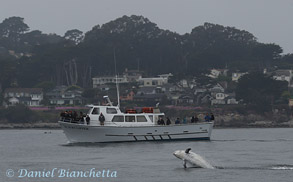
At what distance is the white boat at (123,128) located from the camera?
190 feet

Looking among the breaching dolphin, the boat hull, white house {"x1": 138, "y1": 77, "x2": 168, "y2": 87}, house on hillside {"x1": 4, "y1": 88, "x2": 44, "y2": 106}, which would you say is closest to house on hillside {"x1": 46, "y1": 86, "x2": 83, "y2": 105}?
house on hillside {"x1": 4, "y1": 88, "x2": 44, "y2": 106}

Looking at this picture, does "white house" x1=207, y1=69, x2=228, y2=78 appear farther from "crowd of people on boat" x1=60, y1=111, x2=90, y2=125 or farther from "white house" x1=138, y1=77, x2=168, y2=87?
"crowd of people on boat" x1=60, y1=111, x2=90, y2=125

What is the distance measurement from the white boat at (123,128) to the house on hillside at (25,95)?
3963 inches

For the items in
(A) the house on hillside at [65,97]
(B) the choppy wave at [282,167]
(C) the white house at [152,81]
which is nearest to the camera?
(B) the choppy wave at [282,167]

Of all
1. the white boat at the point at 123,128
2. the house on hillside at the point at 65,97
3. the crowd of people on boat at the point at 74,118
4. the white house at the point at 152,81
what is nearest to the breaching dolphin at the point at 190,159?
the white boat at the point at 123,128

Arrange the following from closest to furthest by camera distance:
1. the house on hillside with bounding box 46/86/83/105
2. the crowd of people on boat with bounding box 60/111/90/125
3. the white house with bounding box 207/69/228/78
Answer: the crowd of people on boat with bounding box 60/111/90/125 → the house on hillside with bounding box 46/86/83/105 → the white house with bounding box 207/69/228/78

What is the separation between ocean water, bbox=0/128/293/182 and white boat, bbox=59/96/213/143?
2.92 ft

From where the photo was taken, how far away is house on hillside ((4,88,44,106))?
159 m

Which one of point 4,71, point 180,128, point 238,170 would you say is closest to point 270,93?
point 4,71

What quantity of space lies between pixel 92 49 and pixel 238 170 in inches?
5762

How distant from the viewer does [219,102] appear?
149375 mm

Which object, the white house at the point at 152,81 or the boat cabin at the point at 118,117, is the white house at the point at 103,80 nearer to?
the white house at the point at 152,81

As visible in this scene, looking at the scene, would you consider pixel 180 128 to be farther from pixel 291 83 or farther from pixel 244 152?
pixel 291 83

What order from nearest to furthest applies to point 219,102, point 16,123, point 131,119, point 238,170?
point 238,170
point 131,119
point 16,123
point 219,102
